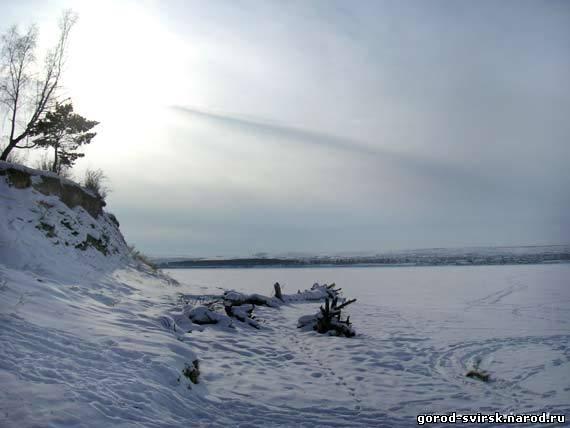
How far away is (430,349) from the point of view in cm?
1106

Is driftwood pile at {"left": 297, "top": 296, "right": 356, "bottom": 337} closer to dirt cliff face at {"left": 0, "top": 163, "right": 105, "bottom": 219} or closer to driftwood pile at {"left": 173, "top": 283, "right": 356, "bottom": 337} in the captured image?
driftwood pile at {"left": 173, "top": 283, "right": 356, "bottom": 337}

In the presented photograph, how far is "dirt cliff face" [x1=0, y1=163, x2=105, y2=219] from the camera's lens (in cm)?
1474

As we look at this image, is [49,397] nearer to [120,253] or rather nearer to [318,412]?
[318,412]

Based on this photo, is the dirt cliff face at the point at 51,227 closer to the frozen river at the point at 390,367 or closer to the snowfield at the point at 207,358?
the snowfield at the point at 207,358

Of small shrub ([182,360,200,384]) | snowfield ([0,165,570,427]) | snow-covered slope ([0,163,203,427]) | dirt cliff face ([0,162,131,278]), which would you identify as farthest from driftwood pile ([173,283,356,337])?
dirt cliff face ([0,162,131,278])

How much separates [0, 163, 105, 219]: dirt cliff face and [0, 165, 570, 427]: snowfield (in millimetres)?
512

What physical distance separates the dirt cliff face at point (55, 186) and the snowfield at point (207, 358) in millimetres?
512

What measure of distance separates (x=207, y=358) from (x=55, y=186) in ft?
42.1

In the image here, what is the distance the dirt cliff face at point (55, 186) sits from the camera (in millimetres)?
14743

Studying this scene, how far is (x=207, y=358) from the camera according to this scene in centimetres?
873

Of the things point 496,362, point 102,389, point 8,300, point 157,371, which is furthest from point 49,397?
point 496,362

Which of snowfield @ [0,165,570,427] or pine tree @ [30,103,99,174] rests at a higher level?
pine tree @ [30,103,99,174]

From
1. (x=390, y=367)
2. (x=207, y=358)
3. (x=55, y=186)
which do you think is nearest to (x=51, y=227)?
(x=55, y=186)

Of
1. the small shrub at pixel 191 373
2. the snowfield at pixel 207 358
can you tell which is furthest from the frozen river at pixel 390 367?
the small shrub at pixel 191 373
